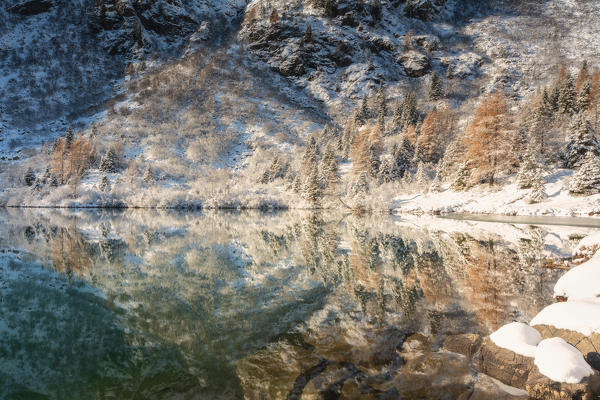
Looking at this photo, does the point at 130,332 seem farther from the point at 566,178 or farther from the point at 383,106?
the point at 383,106

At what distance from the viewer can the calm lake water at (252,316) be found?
4.80 meters

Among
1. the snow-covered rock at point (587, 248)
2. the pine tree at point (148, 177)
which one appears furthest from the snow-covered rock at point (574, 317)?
the pine tree at point (148, 177)

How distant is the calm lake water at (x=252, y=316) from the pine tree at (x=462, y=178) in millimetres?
25917

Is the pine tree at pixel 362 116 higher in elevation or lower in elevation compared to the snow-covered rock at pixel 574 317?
lower

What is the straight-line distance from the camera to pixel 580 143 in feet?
116

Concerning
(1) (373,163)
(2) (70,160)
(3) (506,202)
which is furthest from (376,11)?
(3) (506,202)

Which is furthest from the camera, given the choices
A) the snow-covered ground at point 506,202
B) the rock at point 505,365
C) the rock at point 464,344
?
the snow-covered ground at point 506,202

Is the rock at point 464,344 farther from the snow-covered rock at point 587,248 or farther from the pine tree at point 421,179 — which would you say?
the pine tree at point 421,179

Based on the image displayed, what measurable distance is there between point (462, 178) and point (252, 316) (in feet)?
129

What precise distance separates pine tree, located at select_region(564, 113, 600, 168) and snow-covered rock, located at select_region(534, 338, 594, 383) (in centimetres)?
3923

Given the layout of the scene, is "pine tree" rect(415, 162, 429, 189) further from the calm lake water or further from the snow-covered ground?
the calm lake water

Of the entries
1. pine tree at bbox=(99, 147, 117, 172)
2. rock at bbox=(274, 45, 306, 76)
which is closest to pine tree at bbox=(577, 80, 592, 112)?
pine tree at bbox=(99, 147, 117, 172)

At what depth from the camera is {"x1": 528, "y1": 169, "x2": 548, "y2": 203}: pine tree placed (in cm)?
3091

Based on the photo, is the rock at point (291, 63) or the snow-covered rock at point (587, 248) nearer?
the snow-covered rock at point (587, 248)
